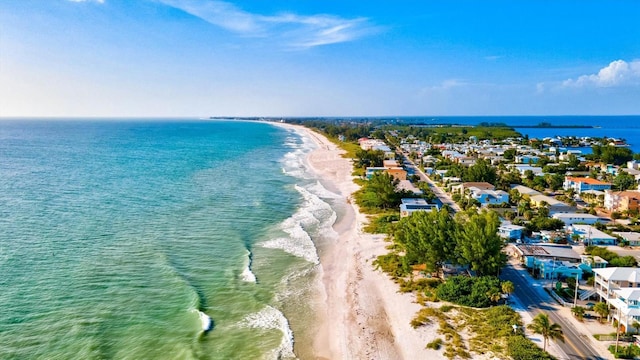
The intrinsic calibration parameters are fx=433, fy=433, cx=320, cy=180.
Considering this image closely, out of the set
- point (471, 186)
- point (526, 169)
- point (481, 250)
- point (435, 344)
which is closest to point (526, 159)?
point (526, 169)

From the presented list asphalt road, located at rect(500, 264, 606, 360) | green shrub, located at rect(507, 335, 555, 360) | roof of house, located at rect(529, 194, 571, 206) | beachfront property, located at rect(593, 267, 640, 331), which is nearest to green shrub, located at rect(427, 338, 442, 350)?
green shrub, located at rect(507, 335, 555, 360)

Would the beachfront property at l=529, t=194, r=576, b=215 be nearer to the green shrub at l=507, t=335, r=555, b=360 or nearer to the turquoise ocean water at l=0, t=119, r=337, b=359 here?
the turquoise ocean water at l=0, t=119, r=337, b=359

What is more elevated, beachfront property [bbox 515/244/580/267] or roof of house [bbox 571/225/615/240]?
beachfront property [bbox 515/244/580/267]

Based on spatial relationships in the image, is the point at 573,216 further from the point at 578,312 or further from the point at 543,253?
the point at 578,312

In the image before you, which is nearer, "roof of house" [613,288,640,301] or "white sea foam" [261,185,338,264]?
"roof of house" [613,288,640,301]

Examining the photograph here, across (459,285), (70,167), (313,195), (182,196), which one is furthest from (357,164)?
(459,285)

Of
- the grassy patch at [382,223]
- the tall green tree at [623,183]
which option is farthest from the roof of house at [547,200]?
the grassy patch at [382,223]

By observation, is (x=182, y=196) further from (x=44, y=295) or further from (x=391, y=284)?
(x=391, y=284)
